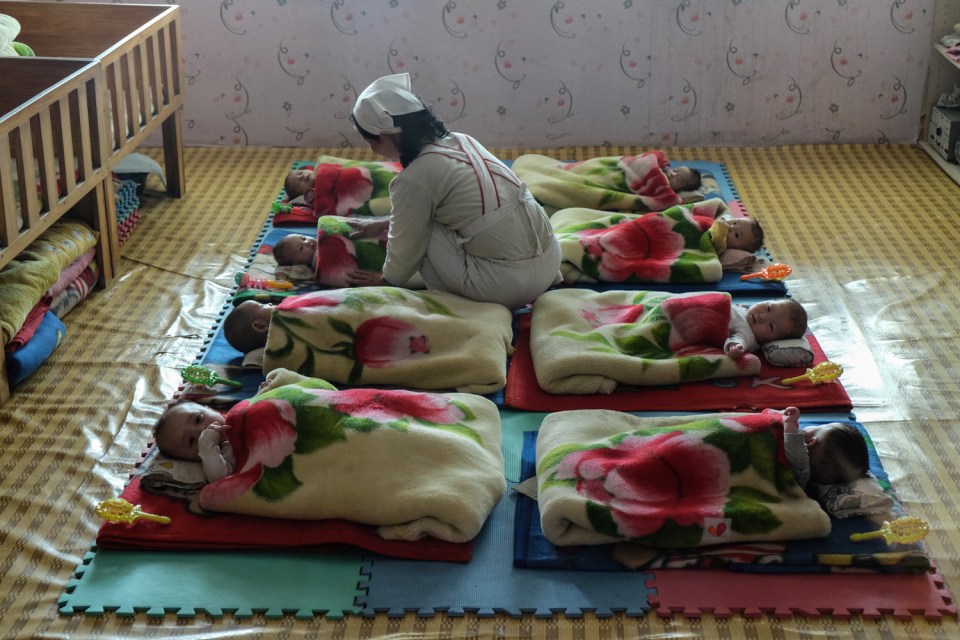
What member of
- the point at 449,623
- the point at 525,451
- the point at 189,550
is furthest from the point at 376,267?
the point at 449,623

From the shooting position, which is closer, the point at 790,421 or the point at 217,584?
the point at 217,584

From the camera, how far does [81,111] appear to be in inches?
121

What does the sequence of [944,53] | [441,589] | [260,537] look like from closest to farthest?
1. [441,589]
2. [260,537]
3. [944,53]

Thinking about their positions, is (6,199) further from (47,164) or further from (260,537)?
(260,537)

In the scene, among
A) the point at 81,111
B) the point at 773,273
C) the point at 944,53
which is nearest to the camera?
the point at 81,111

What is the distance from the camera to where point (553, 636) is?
1.91 m

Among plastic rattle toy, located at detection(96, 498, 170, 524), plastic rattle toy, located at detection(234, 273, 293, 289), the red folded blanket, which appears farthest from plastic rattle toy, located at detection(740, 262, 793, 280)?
plastic rattle toy, located at detection(96, 498, 170, 524)

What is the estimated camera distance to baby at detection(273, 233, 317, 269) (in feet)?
10.7

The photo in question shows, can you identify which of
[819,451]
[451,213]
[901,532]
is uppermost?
[451,213]

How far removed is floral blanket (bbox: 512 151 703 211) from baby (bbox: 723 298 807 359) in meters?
0.95

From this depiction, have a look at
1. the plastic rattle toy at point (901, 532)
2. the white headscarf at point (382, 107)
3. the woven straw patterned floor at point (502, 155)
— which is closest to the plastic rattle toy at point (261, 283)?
the woven straw patterned floor at point (502, 155)

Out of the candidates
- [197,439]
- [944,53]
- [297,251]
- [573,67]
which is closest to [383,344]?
[197,439]

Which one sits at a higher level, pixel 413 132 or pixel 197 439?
pixel 413 132

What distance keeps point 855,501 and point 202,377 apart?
1.57 meters
